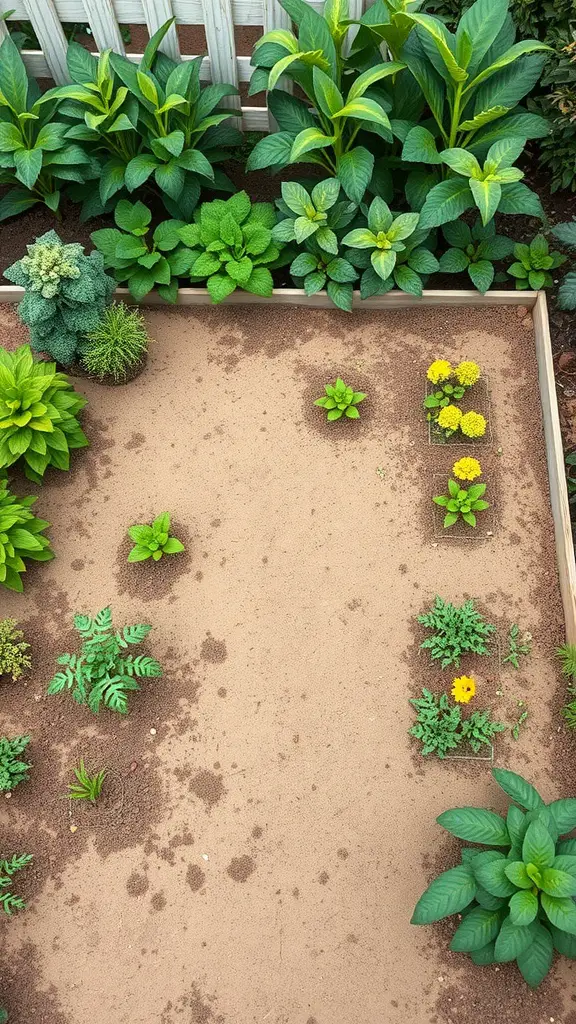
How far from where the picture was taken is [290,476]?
12.6ft

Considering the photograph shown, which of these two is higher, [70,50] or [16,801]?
[70,50]

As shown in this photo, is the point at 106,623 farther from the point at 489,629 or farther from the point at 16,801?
the point at 489,629

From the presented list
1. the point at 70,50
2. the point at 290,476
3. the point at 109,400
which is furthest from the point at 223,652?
the point at 70,50

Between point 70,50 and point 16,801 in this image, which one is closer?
point 16,801

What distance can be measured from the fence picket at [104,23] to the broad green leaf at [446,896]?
451cm

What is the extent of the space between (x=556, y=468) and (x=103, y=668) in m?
2.41

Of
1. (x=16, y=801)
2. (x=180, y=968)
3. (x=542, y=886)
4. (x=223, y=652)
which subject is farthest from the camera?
(x=223, y=652)

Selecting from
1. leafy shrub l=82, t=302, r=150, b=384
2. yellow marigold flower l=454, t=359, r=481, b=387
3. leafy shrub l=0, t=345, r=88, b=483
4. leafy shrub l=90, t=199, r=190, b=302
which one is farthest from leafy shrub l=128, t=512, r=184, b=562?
yellow marigold flower l=454, t=359, r=481, b=387

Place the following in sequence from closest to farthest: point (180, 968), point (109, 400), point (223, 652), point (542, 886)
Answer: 1. point (542, 886)
2. point (180, 968)
3. point (223, 652)
4. point (109, 400)

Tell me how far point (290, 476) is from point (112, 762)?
1.64 metres

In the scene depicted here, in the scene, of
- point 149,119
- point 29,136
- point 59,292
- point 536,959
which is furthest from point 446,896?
point 29,136

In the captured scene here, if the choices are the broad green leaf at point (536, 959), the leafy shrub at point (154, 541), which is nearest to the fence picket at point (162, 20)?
the leafy shrub at point (154, 541)

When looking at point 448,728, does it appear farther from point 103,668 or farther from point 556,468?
point 103,668

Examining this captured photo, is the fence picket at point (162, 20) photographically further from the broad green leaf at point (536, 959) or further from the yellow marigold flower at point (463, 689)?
the broad green leaf at point (536, 959)
